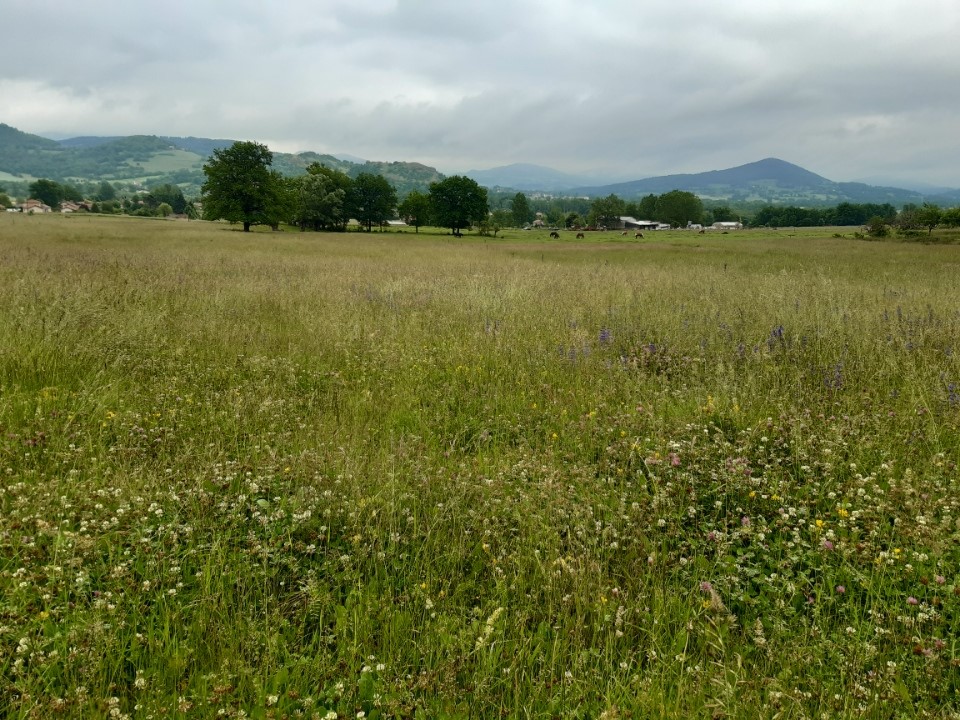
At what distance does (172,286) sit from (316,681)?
11523 mm

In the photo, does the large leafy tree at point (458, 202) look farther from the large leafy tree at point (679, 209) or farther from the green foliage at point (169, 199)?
the green foliage at point (169, 199)

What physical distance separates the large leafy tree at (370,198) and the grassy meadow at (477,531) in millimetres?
76944

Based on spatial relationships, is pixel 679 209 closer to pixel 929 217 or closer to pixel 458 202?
pixel 929 217

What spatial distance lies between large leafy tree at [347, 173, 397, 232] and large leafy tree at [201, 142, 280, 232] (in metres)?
24.7

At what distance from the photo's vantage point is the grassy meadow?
229cm

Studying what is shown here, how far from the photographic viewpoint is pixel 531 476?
4.07 metres

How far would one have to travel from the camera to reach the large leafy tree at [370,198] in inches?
3108

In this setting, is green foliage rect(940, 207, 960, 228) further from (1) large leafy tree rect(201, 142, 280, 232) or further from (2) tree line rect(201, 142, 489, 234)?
(1) large leafy tree rect(201, 142, 280, 232)

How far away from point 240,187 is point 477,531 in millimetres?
57712

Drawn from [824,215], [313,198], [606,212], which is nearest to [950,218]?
[313,198]

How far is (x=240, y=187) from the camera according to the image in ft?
170

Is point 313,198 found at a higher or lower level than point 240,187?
higher

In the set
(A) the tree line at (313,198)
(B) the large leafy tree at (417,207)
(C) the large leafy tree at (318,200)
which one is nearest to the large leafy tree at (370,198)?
(A) the tree line at (313,198)

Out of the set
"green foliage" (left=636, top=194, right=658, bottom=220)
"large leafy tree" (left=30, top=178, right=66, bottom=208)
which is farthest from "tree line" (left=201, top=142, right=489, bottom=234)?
"large leafy tree" (left=30, top=178, right=66, bottom=208)
